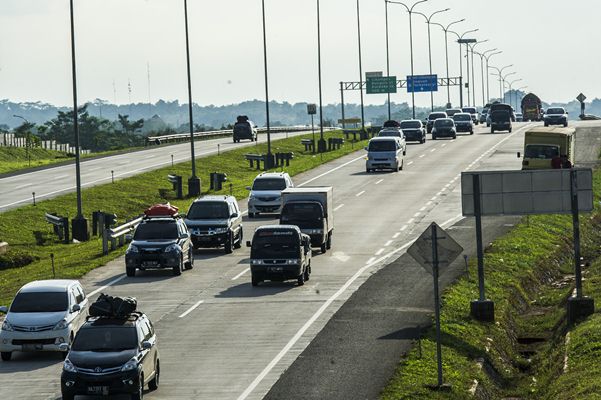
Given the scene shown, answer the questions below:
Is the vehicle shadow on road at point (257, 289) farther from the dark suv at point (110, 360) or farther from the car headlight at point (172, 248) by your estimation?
the dark suv at point (110, 360)

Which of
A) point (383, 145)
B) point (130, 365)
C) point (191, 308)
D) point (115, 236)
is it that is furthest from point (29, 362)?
point (383, 145)

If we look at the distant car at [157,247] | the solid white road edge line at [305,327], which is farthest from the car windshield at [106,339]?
the distant car at [157,247]

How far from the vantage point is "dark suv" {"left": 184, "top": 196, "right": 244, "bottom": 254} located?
5278cm

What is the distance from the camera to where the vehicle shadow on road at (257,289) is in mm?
42469

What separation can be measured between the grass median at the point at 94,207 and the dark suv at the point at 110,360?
51.7 feet

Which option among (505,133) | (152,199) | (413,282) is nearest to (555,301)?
(413,282)

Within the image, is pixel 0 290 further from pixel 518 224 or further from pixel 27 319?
pixel 518 224

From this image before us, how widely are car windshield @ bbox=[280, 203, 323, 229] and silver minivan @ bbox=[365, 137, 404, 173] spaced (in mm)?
36212

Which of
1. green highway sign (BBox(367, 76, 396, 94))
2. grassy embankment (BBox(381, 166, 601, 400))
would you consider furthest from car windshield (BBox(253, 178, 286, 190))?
green highway sign (BBox(367, 76, 396, 94))

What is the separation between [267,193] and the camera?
64812 millimetres

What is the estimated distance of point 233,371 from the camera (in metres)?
30.2

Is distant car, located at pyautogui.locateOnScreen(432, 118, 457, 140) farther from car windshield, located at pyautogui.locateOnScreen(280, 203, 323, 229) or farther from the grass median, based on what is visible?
car windshield, located at pyautogui.locateOnScreen(280, 203, 323, 229)

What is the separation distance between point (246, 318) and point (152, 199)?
43.4 meters

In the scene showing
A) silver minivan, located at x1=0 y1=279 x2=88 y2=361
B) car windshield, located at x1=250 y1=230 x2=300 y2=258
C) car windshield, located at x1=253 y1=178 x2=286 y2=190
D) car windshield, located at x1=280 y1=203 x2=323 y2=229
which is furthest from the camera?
car windshield, located at x1=253 y1=178 x2=286 y2=190
